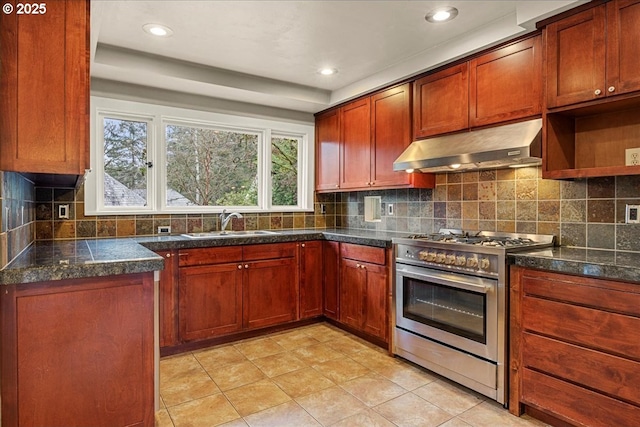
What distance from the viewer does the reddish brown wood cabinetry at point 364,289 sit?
3129 millimetres

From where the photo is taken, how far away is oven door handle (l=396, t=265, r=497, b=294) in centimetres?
234

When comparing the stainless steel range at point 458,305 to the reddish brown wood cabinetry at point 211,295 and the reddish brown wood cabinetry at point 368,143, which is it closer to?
the reddish brown wood cabinetry at point 368,143

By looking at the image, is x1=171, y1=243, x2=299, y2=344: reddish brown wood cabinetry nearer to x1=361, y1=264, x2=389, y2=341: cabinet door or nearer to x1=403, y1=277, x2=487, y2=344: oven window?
x1=361, y1=264, x2=389, y2=341: cabinet door

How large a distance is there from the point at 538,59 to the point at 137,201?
3362 mm

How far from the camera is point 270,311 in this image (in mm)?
3498

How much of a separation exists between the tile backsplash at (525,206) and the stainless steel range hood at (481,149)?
0.58 ft

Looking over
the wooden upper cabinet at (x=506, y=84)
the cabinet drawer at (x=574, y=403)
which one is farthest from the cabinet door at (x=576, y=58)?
the cabinet drawer at (x=574, y=403)

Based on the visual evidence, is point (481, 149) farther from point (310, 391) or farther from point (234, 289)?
point (234, 289)

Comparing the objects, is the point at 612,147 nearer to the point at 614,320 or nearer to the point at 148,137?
the point at 614,320

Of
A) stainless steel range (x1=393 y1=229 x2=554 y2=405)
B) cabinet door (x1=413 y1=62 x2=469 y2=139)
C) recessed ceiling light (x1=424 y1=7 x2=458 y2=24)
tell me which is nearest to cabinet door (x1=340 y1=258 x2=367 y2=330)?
stainless steel range (x1=393 y1=229 x2=554 y2=405)

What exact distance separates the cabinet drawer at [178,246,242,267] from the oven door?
1.39 metres

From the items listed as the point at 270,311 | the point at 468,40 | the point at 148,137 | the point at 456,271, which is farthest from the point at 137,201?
the point at 468,40

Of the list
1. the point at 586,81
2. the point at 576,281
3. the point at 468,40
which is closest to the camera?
the point at 576,281

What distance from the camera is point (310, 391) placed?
2.46 m
